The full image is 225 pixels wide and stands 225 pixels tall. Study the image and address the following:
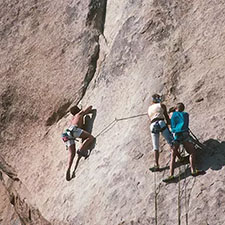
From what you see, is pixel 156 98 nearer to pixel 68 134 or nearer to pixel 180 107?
pixel 180 107

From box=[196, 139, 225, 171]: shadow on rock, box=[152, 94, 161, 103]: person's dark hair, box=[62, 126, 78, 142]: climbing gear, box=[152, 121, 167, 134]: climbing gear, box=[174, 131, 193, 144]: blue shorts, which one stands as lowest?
box=[196, 139, 225, 171]: shadow on rock

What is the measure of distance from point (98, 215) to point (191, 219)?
219 cm

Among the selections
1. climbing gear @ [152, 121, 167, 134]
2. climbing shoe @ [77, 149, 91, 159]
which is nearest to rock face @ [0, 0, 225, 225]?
climbing shoe @ [77, 149, 91, 159]

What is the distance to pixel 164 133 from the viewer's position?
46.3 feet

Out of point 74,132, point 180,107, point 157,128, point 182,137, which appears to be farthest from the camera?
point 74,132

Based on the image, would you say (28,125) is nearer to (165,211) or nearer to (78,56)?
(78,56)

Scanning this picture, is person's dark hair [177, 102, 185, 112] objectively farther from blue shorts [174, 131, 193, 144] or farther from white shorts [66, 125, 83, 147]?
white shorts [66, 125, 83, 147]

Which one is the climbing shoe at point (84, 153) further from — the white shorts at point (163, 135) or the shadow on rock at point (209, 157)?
the shadow on rock at point (209, 157)

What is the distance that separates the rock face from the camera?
45.0ft

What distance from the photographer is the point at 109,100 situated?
1606 centimetres

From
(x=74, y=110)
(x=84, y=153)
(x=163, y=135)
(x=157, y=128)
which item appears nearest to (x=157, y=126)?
(x=157, y=128)

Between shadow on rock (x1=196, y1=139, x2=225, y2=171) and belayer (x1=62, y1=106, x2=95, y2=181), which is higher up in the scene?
belayer (x1=62, y1=106, x2=95, y2=181)

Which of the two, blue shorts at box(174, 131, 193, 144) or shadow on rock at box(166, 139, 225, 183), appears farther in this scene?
blue shorts at box(174, 131, 193, 144)

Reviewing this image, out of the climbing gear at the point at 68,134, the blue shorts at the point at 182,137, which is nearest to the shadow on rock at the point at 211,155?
the blue shorts at the point at 182,137
